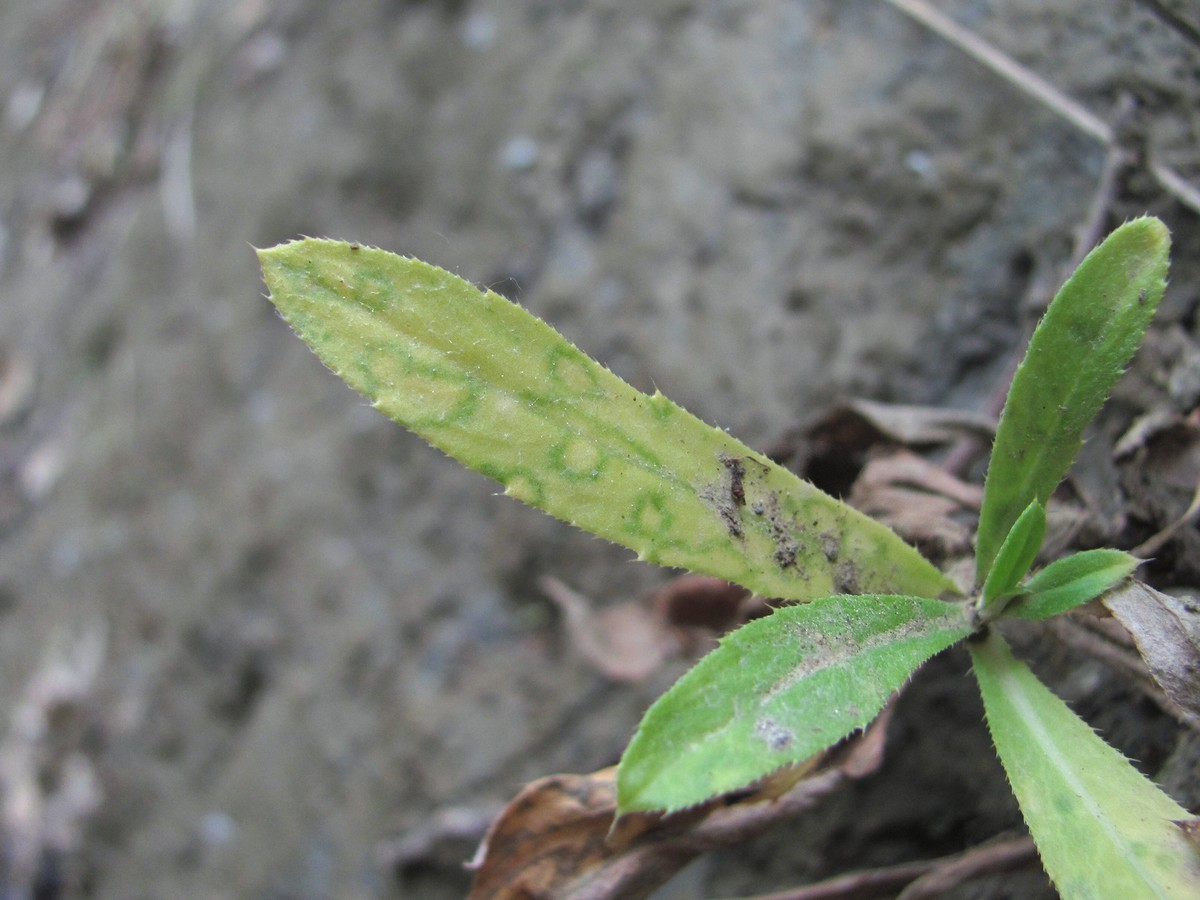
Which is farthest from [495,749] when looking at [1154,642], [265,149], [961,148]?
[265,149]

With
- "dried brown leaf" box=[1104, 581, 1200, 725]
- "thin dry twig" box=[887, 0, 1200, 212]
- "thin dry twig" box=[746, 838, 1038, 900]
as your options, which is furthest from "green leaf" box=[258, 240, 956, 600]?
"thin dry twig" box=[887, 0, 1200, 212]

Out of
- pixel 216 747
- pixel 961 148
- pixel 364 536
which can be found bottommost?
pixel 216 747

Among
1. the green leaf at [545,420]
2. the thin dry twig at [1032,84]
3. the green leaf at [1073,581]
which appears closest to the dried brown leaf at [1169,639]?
the green leaf at [1073,581]

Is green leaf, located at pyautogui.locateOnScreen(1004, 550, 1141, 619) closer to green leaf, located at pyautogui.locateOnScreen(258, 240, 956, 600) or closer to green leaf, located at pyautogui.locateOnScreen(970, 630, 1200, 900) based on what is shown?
green leaf, located at pyautogui.locateOnScreen(970, 630, 1200, 900)

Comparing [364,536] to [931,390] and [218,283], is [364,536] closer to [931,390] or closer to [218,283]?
[218,283]

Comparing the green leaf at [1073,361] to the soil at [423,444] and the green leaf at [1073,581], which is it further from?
the soil at [423,444]

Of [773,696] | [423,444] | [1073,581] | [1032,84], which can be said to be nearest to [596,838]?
[773,696]
